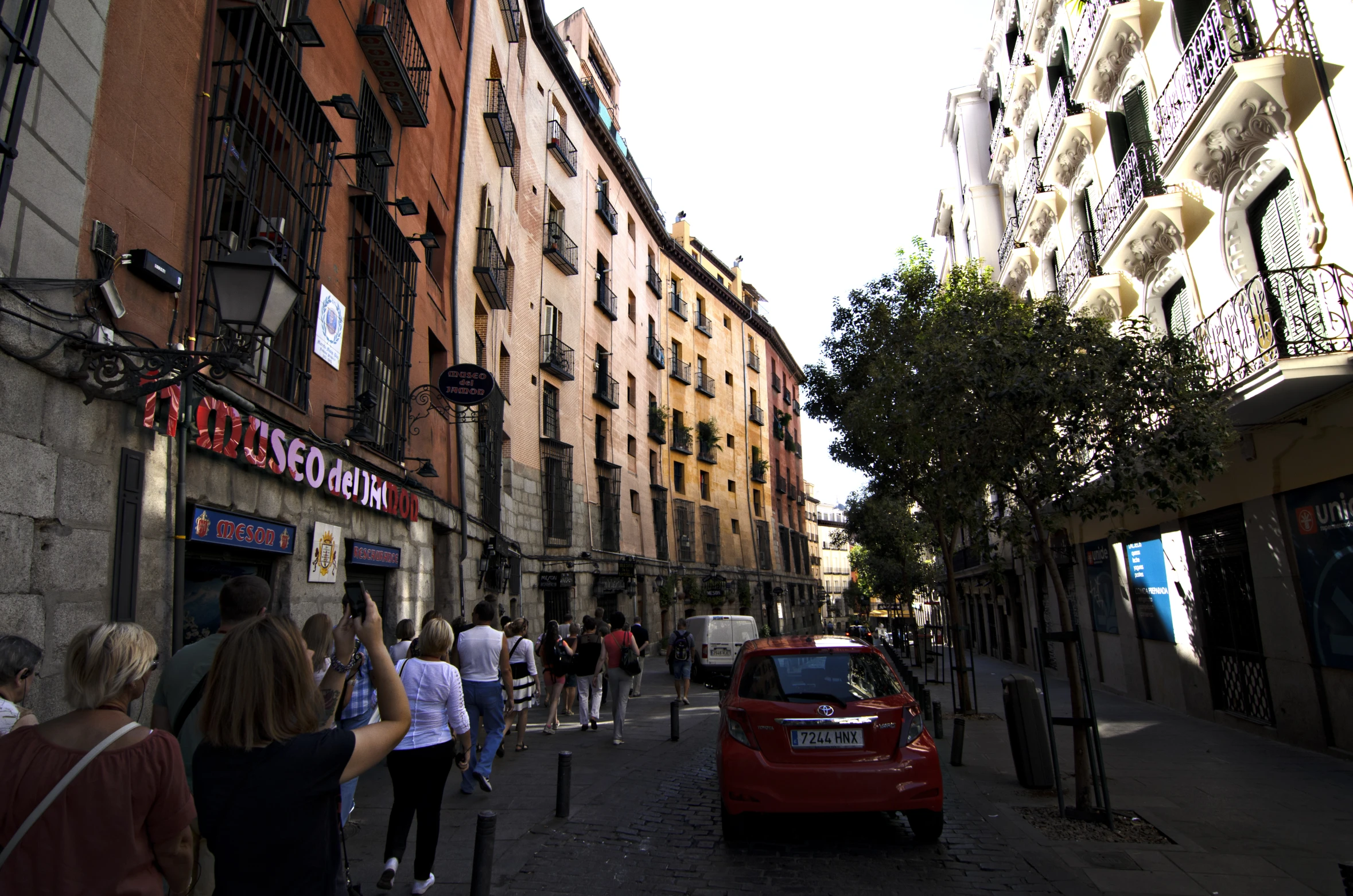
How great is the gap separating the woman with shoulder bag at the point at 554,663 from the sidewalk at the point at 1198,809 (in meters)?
5.46

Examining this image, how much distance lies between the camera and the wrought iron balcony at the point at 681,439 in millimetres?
32812

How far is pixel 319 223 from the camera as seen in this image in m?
8.35

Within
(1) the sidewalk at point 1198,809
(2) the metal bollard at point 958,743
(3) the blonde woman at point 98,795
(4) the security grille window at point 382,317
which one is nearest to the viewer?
(3) the blonde woman at point 98,795

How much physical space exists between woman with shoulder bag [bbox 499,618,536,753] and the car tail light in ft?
13.8

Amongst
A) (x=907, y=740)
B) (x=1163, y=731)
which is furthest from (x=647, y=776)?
(x=1163, y=731)

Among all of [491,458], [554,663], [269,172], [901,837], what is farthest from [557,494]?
[901,837]

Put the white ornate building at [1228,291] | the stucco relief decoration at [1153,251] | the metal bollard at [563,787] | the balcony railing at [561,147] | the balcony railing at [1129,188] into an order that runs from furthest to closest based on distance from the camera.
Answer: the balcony railing at [561,147]
the balcony railing at [1129,188]
the stucco relief decoration at [1153,251]
the white ornate building at [1228,291]
the metal bollard at [563,787]

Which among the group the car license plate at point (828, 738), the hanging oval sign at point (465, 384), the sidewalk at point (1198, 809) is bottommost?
the sidewalk at point (1198, 809)

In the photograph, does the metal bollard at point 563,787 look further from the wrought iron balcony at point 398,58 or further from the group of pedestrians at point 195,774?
the wrought iron balcony at point 398,58

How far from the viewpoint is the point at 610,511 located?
2528 centimetres

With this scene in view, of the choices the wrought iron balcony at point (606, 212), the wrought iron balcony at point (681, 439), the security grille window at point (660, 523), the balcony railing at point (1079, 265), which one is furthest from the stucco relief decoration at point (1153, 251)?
the wrought iron balcony at point (681, 439)

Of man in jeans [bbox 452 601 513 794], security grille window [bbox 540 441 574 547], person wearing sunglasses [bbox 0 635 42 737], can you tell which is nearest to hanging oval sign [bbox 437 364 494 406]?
man in jeans [bbox 452 601 513 794]

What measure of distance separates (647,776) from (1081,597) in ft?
43.7

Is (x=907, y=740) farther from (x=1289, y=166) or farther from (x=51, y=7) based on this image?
(x=1289, y=166)
